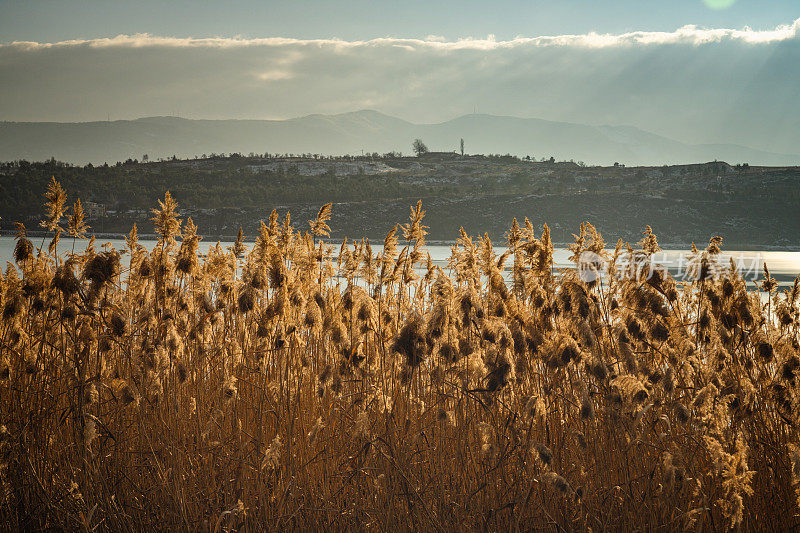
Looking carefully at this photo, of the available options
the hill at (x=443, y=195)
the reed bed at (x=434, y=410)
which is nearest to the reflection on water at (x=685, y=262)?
the reed bed at (x=434, y=410)

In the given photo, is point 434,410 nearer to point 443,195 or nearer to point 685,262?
point 685,262

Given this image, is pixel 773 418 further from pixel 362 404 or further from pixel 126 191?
pixel 126 191

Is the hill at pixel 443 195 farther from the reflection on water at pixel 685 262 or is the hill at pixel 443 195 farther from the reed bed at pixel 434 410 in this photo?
the reed bed at pixel 434 410

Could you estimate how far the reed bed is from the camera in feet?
8.82

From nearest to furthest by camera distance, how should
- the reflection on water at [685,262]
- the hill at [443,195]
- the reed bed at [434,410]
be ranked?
the reed bed at [434,410], the reflection on water at [685,262], the hill at [443,195]

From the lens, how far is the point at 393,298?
162 inches

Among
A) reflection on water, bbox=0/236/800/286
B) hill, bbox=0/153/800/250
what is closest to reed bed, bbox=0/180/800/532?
reflection on water, bbox=0/236/800/286

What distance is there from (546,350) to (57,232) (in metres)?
2.38

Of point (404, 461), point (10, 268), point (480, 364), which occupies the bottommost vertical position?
point (404, 461)

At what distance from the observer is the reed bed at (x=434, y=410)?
8.82 feet

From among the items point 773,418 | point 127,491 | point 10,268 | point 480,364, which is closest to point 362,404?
point 480,364

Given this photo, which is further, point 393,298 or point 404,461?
point 393,298

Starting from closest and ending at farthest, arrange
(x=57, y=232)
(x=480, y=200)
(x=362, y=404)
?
(x=362, y=404), (x=57, y=232), (x=480, y=200)

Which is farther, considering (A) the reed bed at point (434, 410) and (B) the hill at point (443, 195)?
(B) the hill at point (443, 195)
